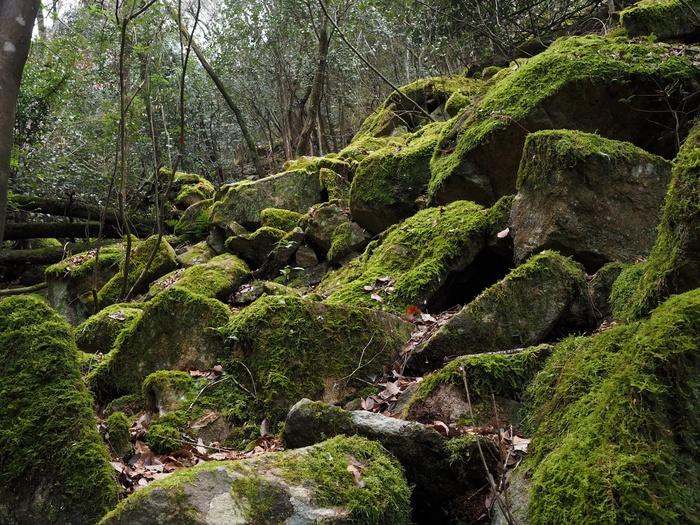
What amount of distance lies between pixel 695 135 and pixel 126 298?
7.57m

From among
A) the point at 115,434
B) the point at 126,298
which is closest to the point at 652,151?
the point at 115,434

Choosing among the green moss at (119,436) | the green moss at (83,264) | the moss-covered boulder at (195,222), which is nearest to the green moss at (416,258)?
the green moss at (119,436)

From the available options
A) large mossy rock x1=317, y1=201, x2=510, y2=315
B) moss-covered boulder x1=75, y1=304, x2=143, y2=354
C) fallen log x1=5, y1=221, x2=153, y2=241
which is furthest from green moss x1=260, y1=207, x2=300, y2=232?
fallen log x1=5, y1=221, x2=153, y2=241

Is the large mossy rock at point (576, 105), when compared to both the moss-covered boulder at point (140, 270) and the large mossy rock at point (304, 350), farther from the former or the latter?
the moss-covered boulder at point (140, 270)

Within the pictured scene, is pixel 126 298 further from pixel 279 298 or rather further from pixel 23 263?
pixel 23 263

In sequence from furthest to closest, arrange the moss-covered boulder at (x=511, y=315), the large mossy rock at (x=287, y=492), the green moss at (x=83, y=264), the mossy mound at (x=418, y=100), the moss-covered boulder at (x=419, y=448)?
the mossy mound at (x=418, y=100) → the green moss at (x=83, y=264) → the moss-covered boulder at (x=511, y=315) → the moss-covered boulder at (x=419, y=448) → the large mossy rock at (x=287, y=492)

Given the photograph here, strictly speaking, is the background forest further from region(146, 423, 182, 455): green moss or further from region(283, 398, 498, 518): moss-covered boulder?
region(283, 398, 498, 518): moss-covered boulder

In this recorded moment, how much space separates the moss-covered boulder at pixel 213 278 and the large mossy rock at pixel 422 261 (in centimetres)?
216

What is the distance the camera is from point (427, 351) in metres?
4.51

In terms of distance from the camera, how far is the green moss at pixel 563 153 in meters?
5.11

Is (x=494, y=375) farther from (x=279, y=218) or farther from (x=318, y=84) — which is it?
(x=318, y=84)

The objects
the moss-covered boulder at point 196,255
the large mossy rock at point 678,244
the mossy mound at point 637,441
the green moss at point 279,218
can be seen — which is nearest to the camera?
the mossy mound at point 637,441

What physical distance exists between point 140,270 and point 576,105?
696 centimetres

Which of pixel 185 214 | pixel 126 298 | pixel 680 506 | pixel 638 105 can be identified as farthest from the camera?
pixel 185 214
